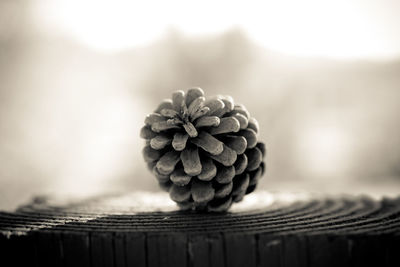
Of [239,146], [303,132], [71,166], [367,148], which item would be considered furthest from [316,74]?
[239,146]

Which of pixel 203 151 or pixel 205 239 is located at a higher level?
pixel 203 151

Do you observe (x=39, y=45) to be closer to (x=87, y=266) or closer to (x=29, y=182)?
(x=29, y=182)

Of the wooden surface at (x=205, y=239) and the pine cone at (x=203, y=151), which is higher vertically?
the pine cone at (x=203, y=151)

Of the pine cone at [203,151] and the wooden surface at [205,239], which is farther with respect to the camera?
the pine cone at [203,151]

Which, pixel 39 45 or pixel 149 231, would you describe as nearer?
pixel 149 231

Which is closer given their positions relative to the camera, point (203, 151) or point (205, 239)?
point (205, 239)
